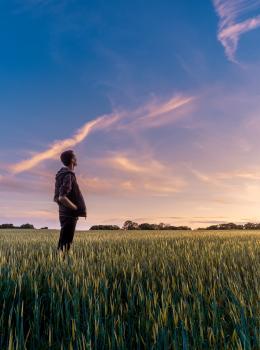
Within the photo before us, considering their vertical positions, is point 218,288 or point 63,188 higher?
point 63,188

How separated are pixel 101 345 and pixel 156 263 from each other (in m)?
3.00

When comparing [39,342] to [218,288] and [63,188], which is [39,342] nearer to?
[218,288]

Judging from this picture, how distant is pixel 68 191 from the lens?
6.10 meters

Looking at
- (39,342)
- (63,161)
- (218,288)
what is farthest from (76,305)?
(63,161)

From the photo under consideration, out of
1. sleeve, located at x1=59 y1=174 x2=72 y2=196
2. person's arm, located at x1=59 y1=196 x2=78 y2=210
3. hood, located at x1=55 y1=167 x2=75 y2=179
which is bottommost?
person's arm, located at x1=59 y1=196 x2=78 y2=210

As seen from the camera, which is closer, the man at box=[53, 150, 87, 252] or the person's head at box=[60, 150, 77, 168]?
the man at box=[53, 150, 87, 252]

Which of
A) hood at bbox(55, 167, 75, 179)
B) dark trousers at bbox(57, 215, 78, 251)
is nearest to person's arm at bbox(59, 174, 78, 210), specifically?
hood at bbox(55, 167, 75, 179)

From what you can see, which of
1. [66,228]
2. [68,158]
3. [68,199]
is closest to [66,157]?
[68,158]

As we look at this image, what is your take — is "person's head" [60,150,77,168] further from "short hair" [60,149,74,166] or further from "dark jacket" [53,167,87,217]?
"dark jacket" [53,167,87,217]

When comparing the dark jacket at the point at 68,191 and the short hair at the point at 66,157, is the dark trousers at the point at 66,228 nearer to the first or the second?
the dark jacket at the point at 68,191

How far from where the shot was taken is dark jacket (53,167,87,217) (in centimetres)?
611

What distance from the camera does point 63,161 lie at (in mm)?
6391

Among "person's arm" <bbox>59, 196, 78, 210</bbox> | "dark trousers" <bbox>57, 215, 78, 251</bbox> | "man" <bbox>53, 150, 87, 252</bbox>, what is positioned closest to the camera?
"person's arm" <bbox>59, 196, 78, 210</bbox>

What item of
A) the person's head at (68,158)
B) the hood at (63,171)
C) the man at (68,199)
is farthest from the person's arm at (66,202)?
the person's head at (68,158)
